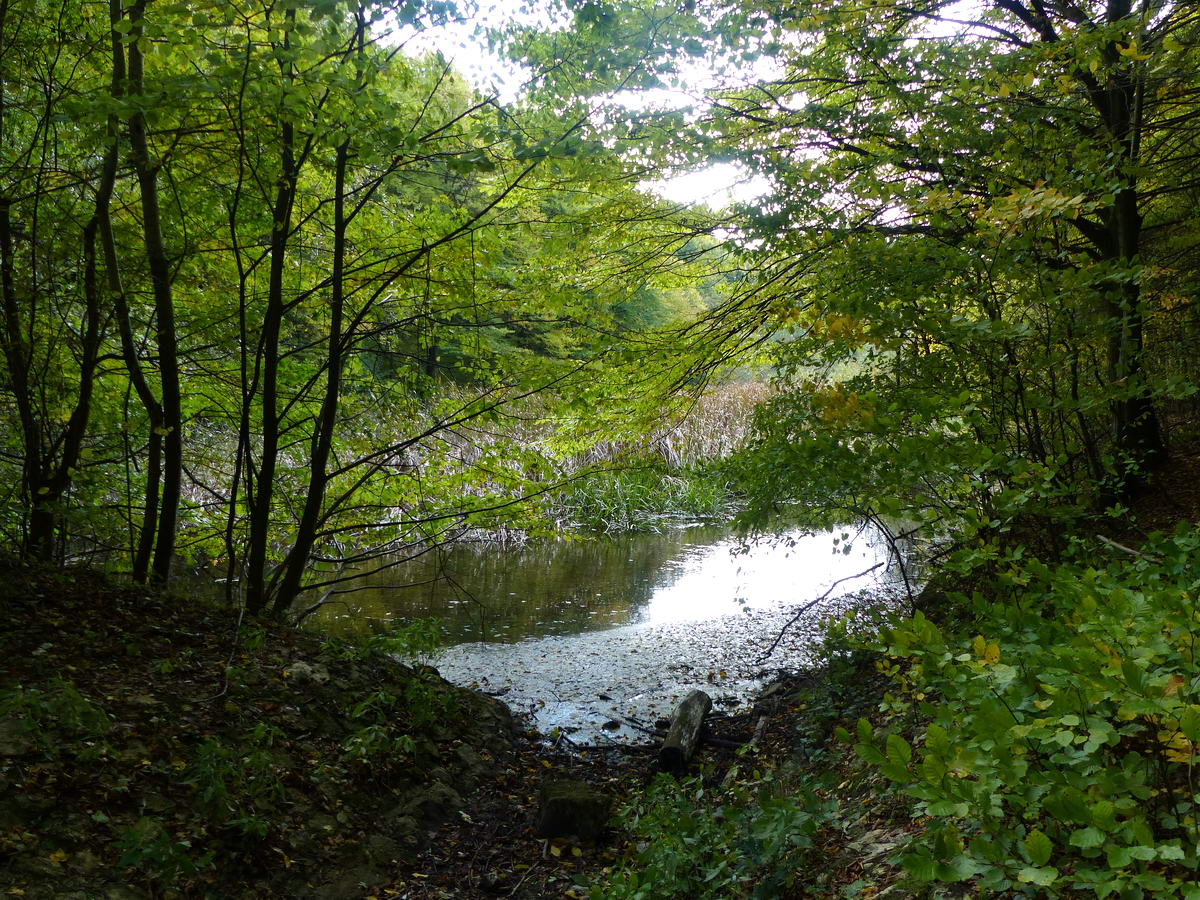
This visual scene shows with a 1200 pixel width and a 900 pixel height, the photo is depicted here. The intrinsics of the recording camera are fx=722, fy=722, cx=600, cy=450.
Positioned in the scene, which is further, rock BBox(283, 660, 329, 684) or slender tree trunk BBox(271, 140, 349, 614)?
slender tree trunk BBox(271, 140, 349, 614)

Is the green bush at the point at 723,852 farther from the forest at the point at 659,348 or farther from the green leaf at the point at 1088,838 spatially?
the green leaf at the point at 1088,838

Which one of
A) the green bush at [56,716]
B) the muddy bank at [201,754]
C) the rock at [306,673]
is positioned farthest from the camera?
the rock at [306,673]

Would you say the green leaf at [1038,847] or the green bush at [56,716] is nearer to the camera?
the green leaf at [1038,847]

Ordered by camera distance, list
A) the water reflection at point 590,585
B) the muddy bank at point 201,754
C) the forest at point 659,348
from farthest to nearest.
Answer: the water reflection at point 590,585, the muddy bank at point 201,754, the forest at point 659,348

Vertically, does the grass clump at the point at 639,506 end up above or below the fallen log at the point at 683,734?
above

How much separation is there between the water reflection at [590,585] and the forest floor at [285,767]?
1.90m

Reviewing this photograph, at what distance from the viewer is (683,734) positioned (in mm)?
4707

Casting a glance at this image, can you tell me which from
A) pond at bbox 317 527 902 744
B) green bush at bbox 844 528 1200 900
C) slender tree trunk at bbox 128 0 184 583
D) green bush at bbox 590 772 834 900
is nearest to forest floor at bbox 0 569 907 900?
green bush at bbox 590 772 834 900

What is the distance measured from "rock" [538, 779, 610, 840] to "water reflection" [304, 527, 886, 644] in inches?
96.0

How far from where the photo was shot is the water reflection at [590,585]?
794 cm

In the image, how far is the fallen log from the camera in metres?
4.51

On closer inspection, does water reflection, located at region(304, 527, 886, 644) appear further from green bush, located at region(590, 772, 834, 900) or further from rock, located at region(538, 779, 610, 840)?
green bush, located at region(590, 772, 834, 900)

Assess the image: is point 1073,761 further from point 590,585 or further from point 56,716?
point 590,585

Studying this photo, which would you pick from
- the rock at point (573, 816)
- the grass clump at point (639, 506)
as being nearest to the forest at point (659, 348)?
the rock at point (573, 816)
